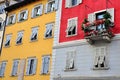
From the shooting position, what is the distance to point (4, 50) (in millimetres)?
33438

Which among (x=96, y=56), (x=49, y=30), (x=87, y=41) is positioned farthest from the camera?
(x=49, y=30)

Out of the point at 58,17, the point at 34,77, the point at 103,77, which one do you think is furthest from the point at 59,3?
the point at 103,77

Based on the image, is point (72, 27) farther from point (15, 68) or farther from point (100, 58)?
point (15, 68)

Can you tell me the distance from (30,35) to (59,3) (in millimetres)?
4858

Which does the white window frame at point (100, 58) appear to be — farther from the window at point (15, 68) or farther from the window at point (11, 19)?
the window at point (11, 19)

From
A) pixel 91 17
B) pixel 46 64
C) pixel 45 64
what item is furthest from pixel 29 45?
pixel 91 17

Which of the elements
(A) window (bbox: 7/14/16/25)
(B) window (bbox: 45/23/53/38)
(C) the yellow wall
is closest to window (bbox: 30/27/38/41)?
(C) the yellow wall

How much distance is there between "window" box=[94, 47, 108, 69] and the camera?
22.4 m

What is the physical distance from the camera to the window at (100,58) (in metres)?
22.4

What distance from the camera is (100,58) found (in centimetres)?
2278

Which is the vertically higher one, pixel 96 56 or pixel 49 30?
pixel 49 30

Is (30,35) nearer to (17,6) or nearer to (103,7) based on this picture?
(17,6)

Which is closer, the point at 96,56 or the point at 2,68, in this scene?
the point at 96,56

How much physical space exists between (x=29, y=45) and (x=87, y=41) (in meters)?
8.38
